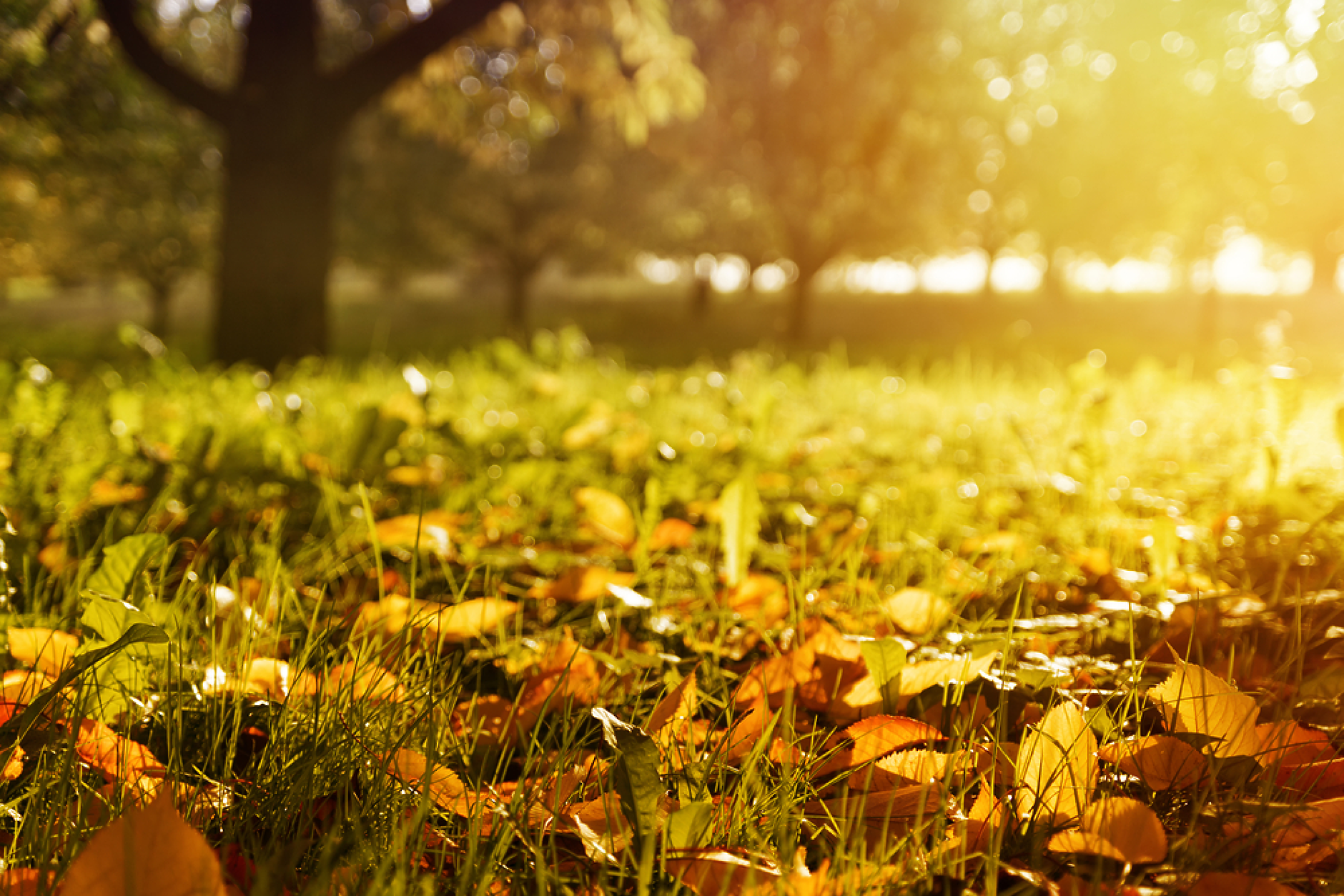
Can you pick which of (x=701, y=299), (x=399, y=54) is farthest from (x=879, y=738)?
(x=701, y=299)

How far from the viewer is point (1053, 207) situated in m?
24.1

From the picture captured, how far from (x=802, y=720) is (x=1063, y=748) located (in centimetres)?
34

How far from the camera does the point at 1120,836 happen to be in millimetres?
750

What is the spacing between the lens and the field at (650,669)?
2.51 ft

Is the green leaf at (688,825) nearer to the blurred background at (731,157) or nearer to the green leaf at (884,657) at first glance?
the green leaf at (884,657)

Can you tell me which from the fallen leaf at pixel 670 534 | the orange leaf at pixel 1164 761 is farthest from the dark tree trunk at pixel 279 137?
the orange leaf at pixel 1164 761

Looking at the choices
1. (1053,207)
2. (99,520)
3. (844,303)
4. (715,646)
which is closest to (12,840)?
(715,646)

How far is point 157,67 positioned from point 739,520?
5918 mm

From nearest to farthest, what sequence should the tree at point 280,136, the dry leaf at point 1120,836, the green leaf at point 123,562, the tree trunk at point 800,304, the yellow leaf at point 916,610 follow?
the dry leaf at point 1120,836 → the green leaf at point 123,562 → the yellow leaf at point 916,610 → the tree at point 280,136 → the tree trunk at point 800,304

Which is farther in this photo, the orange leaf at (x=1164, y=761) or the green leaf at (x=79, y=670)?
the orange leaf at (x=1164, y=761)

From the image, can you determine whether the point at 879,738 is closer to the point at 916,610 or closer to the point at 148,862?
the point at 916,610

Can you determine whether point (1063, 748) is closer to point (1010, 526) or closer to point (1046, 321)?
point (1010, 526)

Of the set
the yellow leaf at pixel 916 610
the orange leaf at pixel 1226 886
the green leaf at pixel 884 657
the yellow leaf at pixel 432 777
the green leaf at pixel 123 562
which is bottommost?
Result: the yellow leaf at pixel 432 777

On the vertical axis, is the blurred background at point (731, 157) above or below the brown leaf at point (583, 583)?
above
